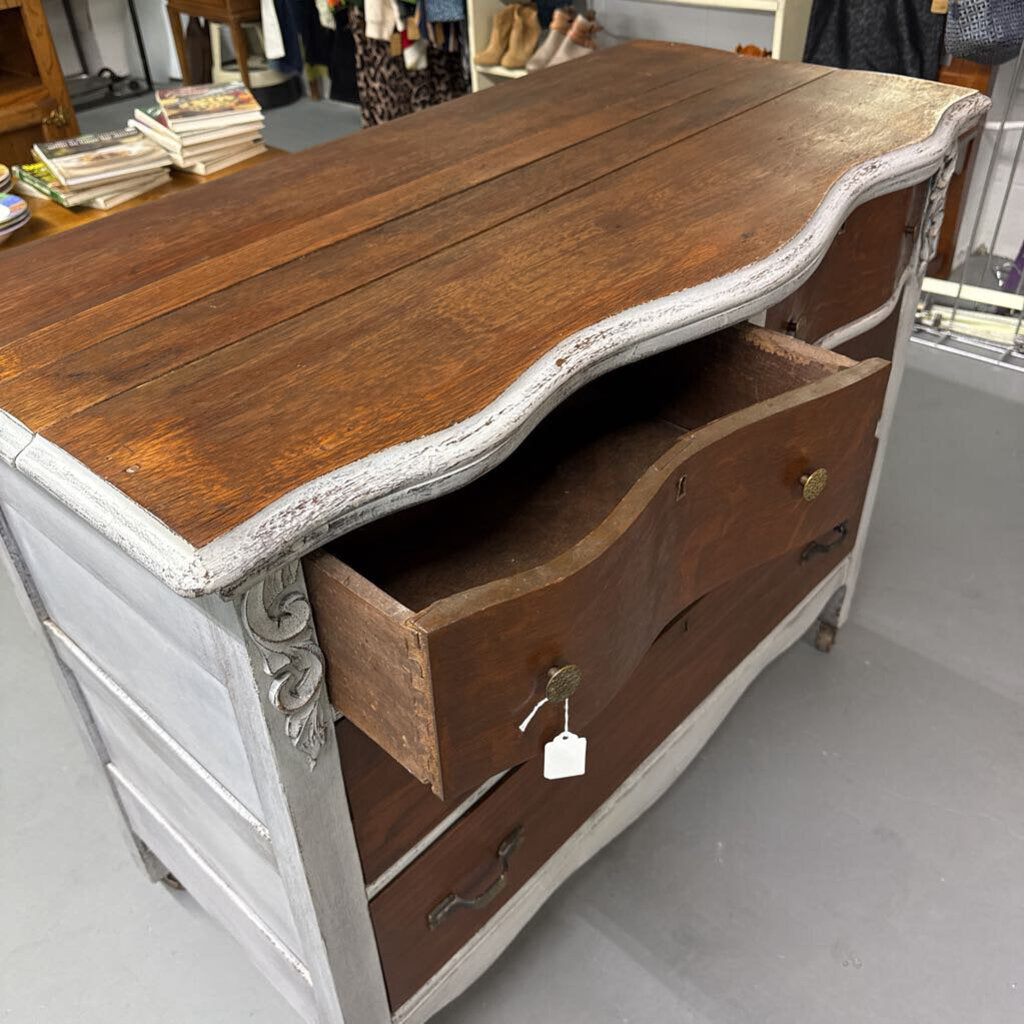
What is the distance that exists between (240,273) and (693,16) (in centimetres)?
242

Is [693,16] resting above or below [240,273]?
below

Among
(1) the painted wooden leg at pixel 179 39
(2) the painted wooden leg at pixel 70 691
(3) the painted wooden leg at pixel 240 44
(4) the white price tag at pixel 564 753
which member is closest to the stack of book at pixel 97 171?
(2) the painted wooden leg at pixel 70 691

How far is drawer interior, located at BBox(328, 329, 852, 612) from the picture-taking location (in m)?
0.81

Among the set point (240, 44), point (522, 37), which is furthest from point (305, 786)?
point (240, 44)

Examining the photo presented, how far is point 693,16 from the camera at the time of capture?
2.83 metres

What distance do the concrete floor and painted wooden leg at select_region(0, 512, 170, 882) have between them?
0.06 metres

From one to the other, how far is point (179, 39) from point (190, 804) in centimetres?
407

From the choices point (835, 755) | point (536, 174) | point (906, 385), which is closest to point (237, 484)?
point (536, 174)

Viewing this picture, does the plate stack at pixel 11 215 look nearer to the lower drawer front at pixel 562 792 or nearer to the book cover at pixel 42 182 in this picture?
the book cover at pixel 42 182

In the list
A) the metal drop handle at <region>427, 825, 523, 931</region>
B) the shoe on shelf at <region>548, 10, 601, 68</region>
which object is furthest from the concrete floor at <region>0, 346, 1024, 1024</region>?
the shoe on shelf at <region>548, 10, 601, 68</region>

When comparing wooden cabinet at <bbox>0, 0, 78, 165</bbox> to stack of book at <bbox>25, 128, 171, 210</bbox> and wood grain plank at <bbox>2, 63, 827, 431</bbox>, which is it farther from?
wood grain plank at <bbox>2, 63, 827, 431</bbox>

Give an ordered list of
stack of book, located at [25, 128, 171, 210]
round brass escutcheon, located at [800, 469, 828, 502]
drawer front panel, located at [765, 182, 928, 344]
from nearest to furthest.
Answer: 1. round brass escutcheon, located at [800, 469, 828, 502]
2. drawer front panel, located at [765, 182, 928, 344]
3. stack of book, located at [25, 128, 171, 210]

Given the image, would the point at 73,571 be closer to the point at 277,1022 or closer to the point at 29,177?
the point at 277,1022

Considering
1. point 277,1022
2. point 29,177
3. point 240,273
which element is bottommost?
point 277,1022
